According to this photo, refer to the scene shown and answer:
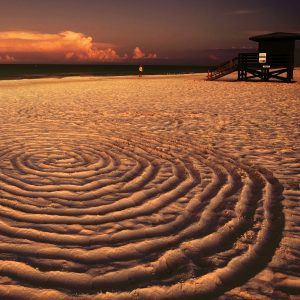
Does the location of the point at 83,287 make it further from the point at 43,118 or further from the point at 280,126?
the point at 43,118

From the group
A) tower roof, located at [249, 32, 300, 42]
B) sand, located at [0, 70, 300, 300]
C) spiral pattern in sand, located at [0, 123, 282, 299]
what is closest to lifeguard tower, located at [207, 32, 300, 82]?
tower roof, located at [249, 32, 300, 42]

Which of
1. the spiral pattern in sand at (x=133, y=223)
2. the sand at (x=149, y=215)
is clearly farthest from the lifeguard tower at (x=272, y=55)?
the spiral pattern in sand at (x=133, y=223)

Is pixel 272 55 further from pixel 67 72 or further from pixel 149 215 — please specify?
pixel 67 72

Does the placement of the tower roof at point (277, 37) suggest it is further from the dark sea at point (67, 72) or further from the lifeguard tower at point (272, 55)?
the dark sea at point (67, 72)

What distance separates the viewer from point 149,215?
389cm

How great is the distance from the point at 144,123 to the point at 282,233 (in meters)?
6.27

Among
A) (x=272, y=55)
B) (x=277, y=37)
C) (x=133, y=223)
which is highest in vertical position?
(x=277, y=37)

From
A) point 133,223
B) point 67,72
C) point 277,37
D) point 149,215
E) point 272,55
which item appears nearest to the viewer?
point 133,223

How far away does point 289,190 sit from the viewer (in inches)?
183

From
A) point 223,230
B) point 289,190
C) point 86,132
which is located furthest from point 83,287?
point 86,132

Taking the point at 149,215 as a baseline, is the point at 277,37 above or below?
above

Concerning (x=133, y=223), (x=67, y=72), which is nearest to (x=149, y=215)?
(x=133, y=223)

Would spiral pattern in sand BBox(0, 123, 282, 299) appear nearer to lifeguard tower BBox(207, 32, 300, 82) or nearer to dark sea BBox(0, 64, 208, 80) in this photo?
lifeguard tower BBox(207, 32, 300, 82)

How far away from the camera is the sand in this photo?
8.96 ft
